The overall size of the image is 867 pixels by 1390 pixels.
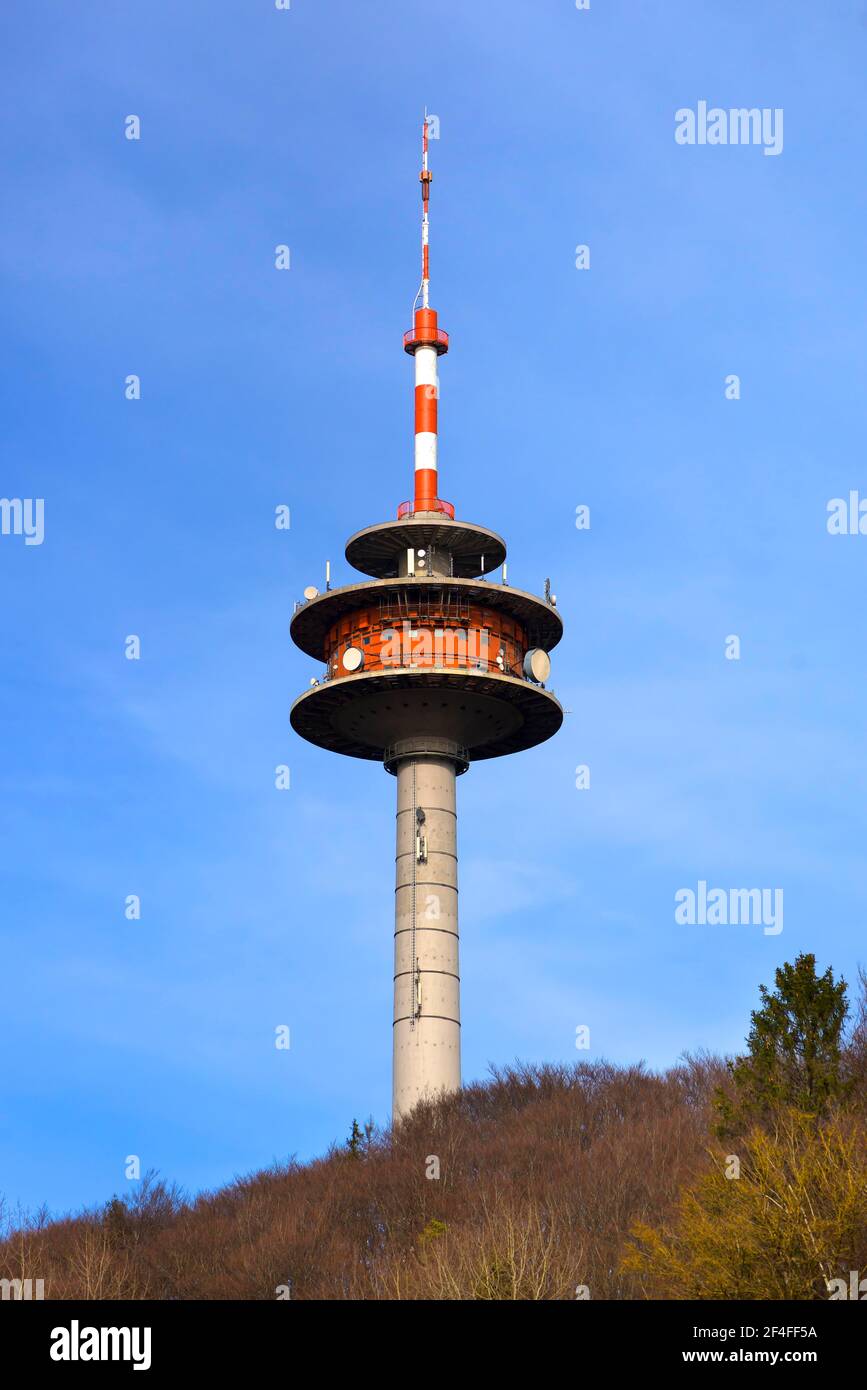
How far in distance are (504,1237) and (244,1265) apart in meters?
13.4

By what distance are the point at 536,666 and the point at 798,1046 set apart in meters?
29.0

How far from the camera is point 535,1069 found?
7450cm

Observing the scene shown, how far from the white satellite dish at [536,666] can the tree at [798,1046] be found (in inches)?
1110

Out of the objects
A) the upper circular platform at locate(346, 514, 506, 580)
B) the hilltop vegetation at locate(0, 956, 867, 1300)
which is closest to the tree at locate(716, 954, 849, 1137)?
the hilltop vegetation at locate(0, 956, 867, 1300)

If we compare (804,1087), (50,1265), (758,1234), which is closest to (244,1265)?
(50,1265)

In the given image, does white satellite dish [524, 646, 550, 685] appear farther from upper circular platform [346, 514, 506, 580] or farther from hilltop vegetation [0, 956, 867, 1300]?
hilltop vegetation [0, 956, 867, 1300]

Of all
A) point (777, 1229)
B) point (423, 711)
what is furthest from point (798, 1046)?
point (423, 711)

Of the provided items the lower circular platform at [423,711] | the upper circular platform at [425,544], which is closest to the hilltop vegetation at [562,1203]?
the lower circular platform at [423,711]

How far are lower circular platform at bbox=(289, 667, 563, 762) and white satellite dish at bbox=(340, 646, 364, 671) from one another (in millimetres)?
442

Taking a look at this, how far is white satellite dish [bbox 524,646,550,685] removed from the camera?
68938 mm

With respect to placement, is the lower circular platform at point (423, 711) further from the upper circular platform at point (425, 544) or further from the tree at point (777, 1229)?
the tree at point (777, 1229)

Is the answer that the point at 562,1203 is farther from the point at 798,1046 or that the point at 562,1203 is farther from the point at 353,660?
the point at 353,660
